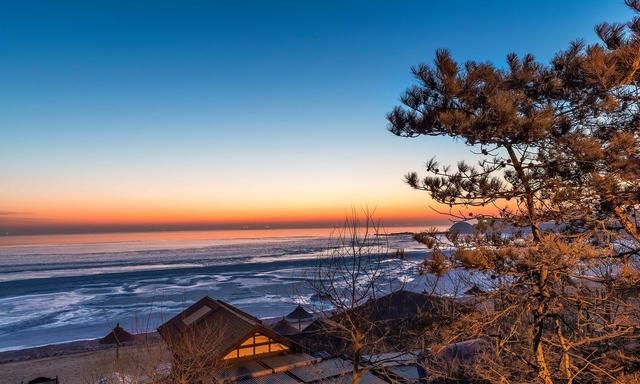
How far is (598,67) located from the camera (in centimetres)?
529

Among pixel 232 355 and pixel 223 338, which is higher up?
Answer: pixel 223 338

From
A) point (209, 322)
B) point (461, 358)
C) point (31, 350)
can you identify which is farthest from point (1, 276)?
point (461, 358)

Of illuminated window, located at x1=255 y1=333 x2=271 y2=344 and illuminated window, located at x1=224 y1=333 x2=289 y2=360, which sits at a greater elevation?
illuminated window, located at x1=255 y1=333 x2=271 y2=344

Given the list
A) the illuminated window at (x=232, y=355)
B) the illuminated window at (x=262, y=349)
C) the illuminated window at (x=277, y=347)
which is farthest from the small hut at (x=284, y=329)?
the illuminated window at (x=232, y=355)

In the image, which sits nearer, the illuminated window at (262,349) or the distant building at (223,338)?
the distant building at (223,338)

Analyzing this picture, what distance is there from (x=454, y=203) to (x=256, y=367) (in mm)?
10093

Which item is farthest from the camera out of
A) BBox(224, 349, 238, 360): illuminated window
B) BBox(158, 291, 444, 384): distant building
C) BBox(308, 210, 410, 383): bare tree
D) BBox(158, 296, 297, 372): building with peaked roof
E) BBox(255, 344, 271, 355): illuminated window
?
BBox(255, 344, 271, 355): illuminated window

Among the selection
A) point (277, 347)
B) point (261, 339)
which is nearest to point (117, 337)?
point (261, 339)

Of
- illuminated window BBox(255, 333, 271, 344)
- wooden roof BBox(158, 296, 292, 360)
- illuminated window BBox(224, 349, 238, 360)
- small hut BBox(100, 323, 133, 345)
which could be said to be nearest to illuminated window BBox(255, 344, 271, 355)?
illuminated window BBox(255, 333, 271, 344)

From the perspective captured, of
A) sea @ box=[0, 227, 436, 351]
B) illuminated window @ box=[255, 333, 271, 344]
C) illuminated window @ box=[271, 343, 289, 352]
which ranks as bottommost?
sea @ box=[0, 227, 436, 351]

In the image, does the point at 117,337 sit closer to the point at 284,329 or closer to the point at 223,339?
the point at 284,329

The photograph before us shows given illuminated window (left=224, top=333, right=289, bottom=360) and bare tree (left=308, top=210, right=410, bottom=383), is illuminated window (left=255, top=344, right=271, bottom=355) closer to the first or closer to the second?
illuminated window (left=224, top=333, right=289, bottom=360)

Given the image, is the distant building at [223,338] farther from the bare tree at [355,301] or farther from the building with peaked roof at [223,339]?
the bare tree at [355,301]

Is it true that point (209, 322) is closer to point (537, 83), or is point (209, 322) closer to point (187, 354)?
point (187, 354)
